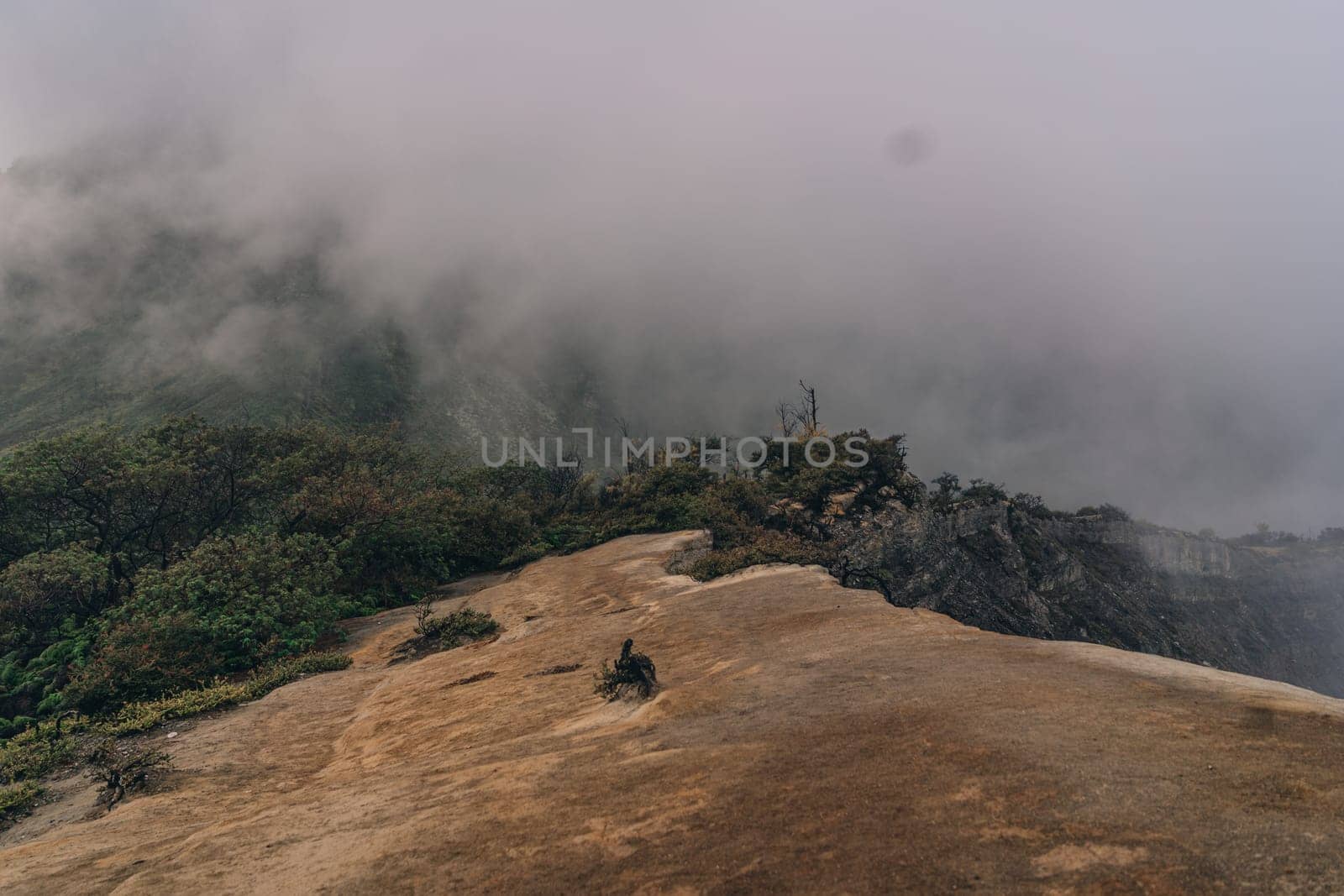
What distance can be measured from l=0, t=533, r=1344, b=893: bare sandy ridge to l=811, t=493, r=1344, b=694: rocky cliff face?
10.4 meters

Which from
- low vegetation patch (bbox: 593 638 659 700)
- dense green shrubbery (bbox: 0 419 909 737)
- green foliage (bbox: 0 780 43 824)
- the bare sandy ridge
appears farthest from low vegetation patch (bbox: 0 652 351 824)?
low vegetation patch (bbox: 593 638 659 700)

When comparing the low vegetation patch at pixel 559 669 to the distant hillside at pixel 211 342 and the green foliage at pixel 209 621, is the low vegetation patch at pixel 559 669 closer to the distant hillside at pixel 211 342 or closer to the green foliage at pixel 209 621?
the green foliage at pixel 209 621

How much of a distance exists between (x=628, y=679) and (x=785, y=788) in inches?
140

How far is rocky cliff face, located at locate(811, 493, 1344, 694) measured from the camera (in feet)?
84.6

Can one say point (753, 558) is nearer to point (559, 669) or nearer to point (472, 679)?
point (559, 669)

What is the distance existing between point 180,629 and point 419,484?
1491cm

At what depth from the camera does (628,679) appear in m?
8.58

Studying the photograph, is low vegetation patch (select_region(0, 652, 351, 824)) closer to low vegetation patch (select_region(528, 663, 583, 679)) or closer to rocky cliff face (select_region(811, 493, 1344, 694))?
low vegetation patch (select_region(528, 663, 583, 679))

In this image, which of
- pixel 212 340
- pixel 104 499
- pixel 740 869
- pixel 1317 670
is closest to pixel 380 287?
pixel 212 340

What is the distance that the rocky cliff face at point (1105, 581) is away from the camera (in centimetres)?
2578

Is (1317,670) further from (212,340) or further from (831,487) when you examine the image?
(212,340)

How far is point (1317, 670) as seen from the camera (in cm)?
4891

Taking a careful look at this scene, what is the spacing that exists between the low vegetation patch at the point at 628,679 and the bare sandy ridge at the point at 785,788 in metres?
0.25

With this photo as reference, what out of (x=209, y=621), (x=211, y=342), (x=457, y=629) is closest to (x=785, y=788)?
(x=457, y=629)
